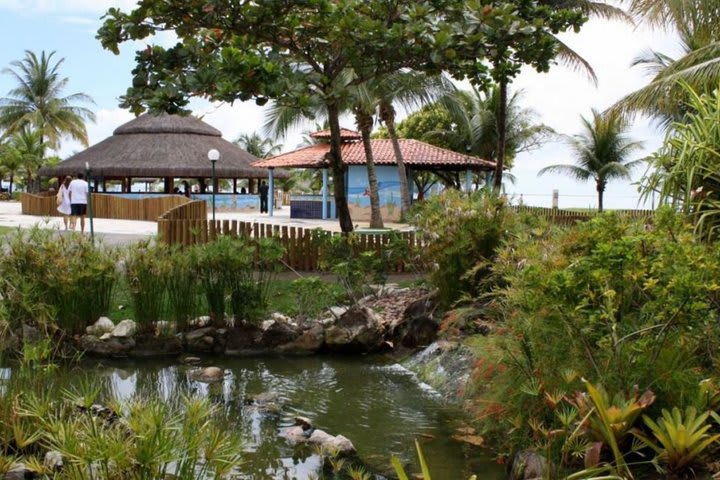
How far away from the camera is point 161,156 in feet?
117

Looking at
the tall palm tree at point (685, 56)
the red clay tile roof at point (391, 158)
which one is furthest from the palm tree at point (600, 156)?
the tall palm tree at point (685, 56)

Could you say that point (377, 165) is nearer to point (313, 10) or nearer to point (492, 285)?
point (313, 10)

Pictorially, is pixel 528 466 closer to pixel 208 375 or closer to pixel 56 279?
pixel 208 375

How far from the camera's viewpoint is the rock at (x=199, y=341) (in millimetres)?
8164

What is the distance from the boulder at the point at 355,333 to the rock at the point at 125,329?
6.66 ft

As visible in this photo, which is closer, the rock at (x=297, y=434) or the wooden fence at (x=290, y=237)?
the rock at (x=297, y=434)

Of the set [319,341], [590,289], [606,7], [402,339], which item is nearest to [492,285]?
[402,339]

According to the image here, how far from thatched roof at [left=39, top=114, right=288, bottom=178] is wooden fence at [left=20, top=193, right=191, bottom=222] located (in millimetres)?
2950

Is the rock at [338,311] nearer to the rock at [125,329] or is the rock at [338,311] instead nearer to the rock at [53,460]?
the rock at [125,329]

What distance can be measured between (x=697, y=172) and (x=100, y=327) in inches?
230

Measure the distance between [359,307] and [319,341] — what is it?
1.91ft

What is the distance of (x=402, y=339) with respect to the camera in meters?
8.30

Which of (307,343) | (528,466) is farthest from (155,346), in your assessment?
(528,466)

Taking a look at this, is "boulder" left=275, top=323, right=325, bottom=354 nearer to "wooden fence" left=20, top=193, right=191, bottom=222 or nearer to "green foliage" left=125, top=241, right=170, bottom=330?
"green foliage" left=125, top=241, right=170, bottom=330
